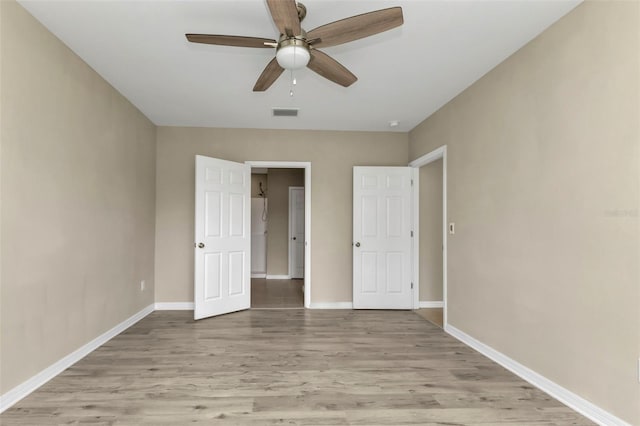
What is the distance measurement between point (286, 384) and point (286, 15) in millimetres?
2397

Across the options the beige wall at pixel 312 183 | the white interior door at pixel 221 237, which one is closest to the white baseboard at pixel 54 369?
the white interior door at pixel 221 237

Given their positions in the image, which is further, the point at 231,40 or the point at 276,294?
the point at 276,294

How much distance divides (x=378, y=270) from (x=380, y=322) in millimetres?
804

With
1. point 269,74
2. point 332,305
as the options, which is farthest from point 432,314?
point 269,74

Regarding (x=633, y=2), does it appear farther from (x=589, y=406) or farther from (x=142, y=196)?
(x=142, y=196)

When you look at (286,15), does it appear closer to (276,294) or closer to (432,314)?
(432,314)

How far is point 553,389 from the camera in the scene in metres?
2.23

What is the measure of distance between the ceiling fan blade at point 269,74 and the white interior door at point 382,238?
225 cm

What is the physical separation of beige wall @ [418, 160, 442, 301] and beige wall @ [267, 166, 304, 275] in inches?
127

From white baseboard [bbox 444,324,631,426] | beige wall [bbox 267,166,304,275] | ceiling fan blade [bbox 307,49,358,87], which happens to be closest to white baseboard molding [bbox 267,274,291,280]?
beige wall [bbox 267,166,304,275]

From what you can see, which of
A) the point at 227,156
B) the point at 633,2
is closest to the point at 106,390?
the point at 227,156

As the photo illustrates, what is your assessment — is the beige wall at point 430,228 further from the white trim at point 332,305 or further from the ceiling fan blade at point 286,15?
the ceiling fan blade at point 286,15

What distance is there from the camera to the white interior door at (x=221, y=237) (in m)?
4.05

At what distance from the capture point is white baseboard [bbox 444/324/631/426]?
191cm
